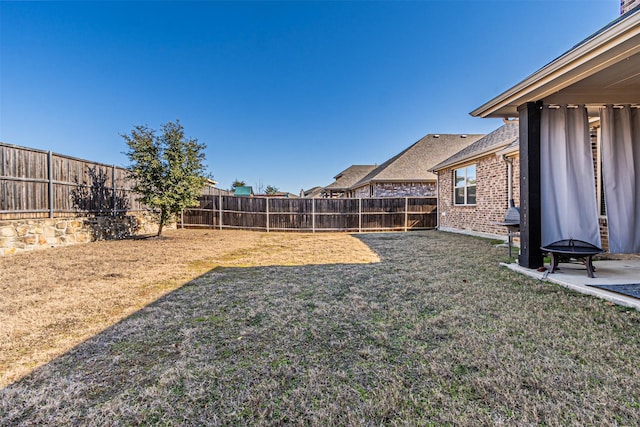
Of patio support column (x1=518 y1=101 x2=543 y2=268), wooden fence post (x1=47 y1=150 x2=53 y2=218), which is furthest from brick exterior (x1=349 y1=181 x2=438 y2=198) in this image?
wooden fence post (x1=47 y1=150 x2=53 y2=218)

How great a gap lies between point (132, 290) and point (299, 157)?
27.0 metres

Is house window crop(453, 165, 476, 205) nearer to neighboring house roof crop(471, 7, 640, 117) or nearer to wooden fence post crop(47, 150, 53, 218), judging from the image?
neighboring house roof crop(471, 7, 640, 117)

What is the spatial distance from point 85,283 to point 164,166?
601 centimetres

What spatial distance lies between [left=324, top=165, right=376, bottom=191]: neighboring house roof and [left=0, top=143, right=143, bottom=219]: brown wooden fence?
17.3 meters

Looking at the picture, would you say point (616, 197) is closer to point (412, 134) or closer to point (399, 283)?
point (399, 283)

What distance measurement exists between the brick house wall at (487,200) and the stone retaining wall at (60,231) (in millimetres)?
11750

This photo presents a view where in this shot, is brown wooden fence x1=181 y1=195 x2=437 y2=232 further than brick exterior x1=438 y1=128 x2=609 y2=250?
Yes

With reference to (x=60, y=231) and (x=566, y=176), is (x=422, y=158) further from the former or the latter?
(x=60, y=231)

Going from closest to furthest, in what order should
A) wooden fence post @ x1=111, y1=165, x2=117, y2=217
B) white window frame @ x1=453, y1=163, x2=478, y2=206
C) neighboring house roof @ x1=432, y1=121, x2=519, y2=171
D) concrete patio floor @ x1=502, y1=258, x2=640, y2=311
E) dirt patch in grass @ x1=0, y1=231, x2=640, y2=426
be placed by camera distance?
dirt patch in grass @ x1=0, y1=231, x2=640, y2=426 → concrete patio floor @ x1=502, y1=258, x2=640, y2=311 → neighboring house roof @ x1=432, y1=121, x2=519, y2=171 → wooden fence post @ x1=111, y1=165, x2=117, y2=217 → white window frame @ x1=453, y1=163, x2=478, y2=206

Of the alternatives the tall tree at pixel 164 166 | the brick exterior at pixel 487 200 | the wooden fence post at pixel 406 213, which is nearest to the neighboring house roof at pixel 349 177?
the wooden fence post at pixel 406 213

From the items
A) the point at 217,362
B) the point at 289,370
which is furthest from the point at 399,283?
the point at 217,362

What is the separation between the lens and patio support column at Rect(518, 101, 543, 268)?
4.20 metres

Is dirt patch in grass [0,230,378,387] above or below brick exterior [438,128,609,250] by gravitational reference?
below

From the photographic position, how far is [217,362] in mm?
2012
